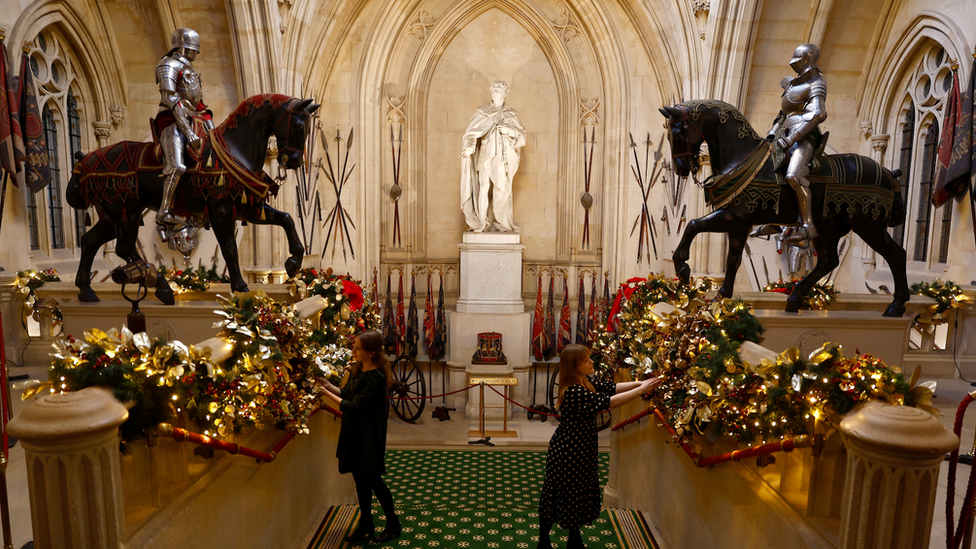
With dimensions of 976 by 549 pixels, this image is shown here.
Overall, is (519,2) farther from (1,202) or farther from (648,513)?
(648,513)

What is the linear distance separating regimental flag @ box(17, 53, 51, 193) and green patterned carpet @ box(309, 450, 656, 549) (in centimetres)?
518

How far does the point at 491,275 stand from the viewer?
9.18 metres

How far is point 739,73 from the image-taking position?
27.2 feet

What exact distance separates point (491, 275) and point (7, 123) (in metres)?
6.09

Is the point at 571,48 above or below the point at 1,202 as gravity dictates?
above

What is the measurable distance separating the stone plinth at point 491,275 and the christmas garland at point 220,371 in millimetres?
5108

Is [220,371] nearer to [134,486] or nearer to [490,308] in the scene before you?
[134,486]

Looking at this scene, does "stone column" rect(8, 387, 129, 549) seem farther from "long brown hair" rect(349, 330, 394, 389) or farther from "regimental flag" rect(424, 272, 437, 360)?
"regimental flag" rect(424, 272, 437, 360)

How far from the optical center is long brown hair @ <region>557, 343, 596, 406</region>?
114 inches

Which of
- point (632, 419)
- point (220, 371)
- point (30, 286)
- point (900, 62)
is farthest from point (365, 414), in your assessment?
point (900, 62)

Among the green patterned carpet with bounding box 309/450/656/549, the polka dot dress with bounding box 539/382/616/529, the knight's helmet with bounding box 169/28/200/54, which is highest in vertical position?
the knight's helmet with bounding box 169/28/200/54

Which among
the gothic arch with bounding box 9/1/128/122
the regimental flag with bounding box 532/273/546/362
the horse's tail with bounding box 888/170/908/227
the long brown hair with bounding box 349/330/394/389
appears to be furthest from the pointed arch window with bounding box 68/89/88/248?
the horse's tail with bounding box 888/170/908/227

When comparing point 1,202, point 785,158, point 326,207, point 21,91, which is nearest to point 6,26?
point 21,91

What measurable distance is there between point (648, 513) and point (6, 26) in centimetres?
779
